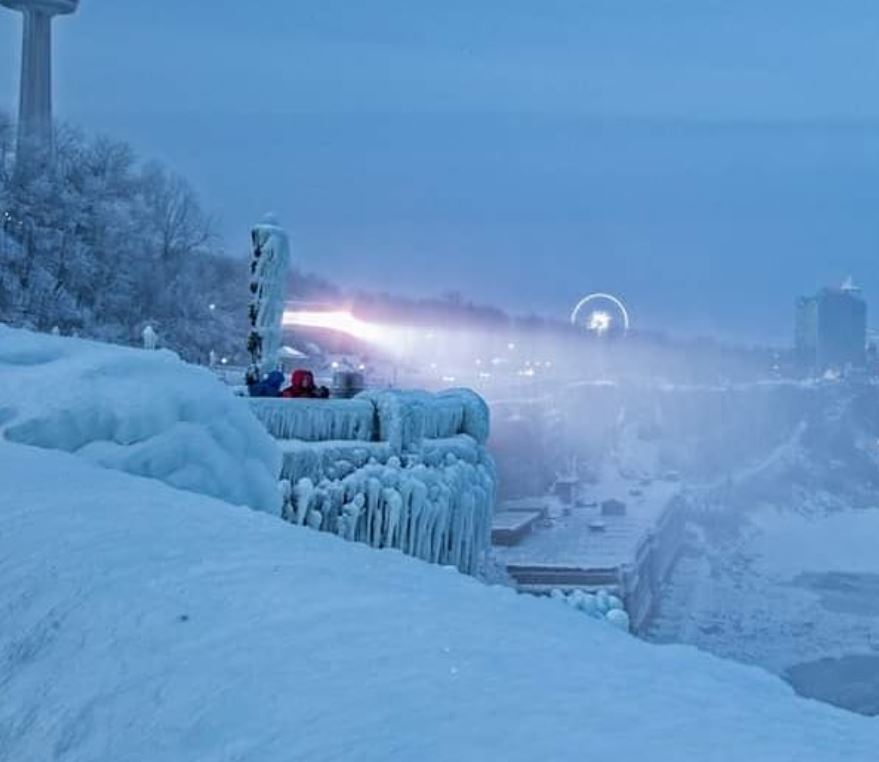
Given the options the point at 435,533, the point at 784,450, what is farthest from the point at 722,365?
the point at 435,533

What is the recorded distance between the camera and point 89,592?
13.5 feet

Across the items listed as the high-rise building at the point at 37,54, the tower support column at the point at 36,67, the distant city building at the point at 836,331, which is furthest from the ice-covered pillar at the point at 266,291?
the distant city building at the point at 836,331

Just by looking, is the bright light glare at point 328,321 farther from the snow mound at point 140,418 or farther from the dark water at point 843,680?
the snow mound at point 140,418

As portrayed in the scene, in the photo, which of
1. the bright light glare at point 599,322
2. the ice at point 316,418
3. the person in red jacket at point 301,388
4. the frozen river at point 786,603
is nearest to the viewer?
the ice at point 316,418

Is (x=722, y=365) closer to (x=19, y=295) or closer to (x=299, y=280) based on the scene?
(x=299, y=280)

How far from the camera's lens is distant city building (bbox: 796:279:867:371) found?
6363 inches

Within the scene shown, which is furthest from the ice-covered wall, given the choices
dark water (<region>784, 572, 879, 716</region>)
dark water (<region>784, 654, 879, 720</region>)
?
dark water (<region>784, 654, 879, 720</region>)

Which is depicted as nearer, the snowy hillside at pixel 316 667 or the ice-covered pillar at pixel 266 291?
the snowy hillside at pixel 316 667

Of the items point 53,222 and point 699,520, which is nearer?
point 53,222

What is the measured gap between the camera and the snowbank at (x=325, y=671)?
3.06 metres

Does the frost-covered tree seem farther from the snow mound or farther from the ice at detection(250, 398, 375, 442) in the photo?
the snow mound

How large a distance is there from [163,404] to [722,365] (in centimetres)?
11933

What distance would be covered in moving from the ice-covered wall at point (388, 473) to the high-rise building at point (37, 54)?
123 ft

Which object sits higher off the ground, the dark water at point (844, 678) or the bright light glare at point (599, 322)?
the bright light glare at point (599, 322)
